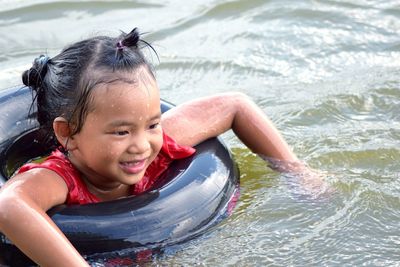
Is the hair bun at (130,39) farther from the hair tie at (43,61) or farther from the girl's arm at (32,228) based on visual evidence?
the girl's arm at (32,228)

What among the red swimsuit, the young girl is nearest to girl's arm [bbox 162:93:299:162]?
the red swimsuit

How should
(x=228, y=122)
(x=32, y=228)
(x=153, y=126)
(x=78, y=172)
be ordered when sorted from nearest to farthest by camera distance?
(x=32, y=228), (x=153, y=126), (x=78, y=172), (x=228, y=122)

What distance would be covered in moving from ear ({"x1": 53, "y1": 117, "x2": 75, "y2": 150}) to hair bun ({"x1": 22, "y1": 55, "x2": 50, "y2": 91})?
22cm

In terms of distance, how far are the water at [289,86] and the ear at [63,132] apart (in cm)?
57

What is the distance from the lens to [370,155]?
4.35 m

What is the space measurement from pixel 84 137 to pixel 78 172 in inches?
7.5

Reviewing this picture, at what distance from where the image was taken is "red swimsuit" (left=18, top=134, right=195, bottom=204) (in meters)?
3.34

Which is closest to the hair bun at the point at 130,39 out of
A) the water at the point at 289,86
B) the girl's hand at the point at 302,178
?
the water at the point at 289,86

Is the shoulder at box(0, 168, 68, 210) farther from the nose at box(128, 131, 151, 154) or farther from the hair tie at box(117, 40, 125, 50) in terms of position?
the hair tie at box(117, 40, 125, 50)

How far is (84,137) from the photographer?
10.9 feet

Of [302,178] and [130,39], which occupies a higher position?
[130,39]

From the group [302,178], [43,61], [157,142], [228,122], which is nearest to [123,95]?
[157,142]

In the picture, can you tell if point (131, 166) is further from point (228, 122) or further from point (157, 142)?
point (228, 122)

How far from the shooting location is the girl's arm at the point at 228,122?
3830mm
